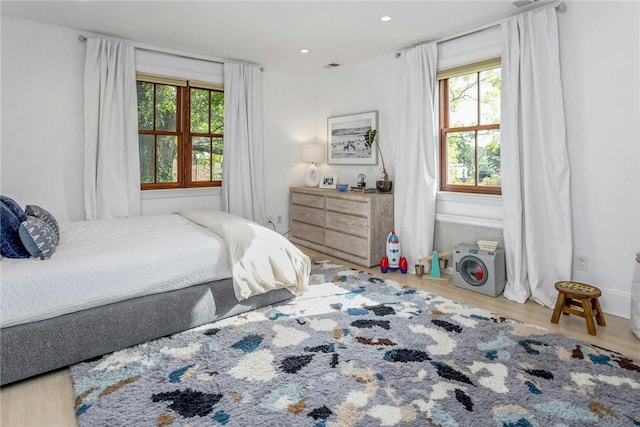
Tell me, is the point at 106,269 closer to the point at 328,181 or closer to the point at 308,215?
the point at 308,215

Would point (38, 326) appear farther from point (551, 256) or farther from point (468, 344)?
point (551, 256)

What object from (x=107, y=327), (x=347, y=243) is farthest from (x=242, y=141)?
(x=107, y=327)

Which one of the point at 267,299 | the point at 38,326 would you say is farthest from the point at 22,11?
the point at 267,299

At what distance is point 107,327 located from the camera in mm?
2287

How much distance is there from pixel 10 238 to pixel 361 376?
218 centimetres

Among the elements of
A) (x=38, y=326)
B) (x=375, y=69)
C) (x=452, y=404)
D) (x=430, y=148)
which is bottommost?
(x=452, y=404)

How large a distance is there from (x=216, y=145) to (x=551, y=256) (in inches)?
152

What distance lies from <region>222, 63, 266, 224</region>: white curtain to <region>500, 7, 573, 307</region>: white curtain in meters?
2.92

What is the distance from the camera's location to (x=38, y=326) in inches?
81.5

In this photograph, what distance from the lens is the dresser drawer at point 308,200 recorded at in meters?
4.88

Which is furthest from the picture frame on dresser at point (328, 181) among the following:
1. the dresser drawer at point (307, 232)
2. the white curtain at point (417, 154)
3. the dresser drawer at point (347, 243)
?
the white curtain at point (417, 154)

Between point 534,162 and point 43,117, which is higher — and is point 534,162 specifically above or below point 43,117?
below

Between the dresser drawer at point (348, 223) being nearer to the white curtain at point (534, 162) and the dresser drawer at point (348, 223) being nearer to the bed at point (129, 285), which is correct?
the bed at point (129, 285)

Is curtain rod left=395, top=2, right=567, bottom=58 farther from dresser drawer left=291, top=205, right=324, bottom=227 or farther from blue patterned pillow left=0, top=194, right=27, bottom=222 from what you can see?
blue patterned pillow left=0, top=194, right=27, bottom=222
